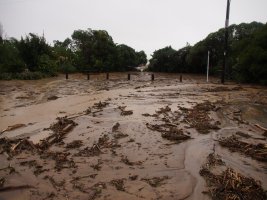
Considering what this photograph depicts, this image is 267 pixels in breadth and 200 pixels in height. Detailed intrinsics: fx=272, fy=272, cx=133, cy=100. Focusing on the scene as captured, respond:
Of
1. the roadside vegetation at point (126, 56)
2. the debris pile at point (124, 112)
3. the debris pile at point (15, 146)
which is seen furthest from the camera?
the roadside vegetation at point (126, 56)

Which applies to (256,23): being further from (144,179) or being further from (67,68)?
(144,179)

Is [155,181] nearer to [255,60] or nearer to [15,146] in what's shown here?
[15,146]

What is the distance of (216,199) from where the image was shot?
3826mm

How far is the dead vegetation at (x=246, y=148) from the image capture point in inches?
214

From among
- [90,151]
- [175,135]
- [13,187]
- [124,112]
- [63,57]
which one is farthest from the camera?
[63,57]

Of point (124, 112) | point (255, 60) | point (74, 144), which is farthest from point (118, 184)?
point (255, 60)

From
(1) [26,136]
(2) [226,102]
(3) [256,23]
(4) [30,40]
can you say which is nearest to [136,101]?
(2) [226,102]

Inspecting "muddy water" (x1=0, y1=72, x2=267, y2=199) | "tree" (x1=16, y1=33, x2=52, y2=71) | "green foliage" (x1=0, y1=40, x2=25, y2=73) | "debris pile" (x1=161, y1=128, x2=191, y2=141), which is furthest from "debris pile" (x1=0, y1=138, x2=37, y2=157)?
"tree" (x1=16, y1=33, x2=52, y2=71)

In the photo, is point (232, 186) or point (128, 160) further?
point (128, 160)

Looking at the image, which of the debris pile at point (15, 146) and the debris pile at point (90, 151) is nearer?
the debris pile at point (90, 151)

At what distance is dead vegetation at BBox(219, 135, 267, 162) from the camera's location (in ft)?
17.8

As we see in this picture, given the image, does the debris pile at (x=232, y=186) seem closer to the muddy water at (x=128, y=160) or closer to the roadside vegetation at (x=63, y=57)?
the muddy water at (x=128, y=160)

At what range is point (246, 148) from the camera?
585cm

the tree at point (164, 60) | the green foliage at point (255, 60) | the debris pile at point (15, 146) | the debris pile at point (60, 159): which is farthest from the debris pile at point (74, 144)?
the tree at point (164, 60)
